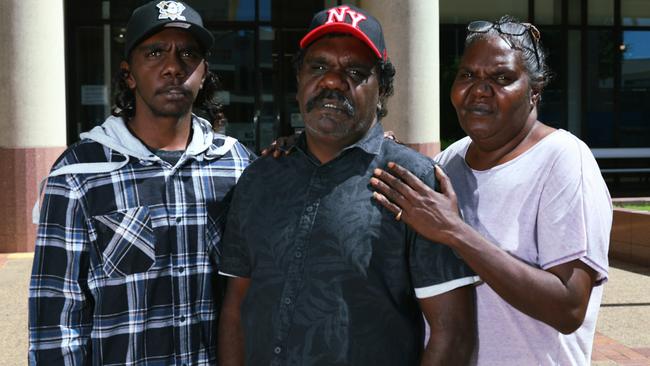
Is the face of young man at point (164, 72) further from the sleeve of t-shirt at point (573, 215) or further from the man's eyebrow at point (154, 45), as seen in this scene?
the sleeve of t-shirt at point (573, 215)

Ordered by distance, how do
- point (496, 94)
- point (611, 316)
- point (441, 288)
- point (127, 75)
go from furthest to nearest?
point (611, 316) < point (127, 75) < point (496, 94) < point (441, 288)

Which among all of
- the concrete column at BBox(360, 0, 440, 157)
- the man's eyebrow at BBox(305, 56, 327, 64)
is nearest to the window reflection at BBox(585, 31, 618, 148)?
the concrete column at BBox(360, 0, 440, 157)

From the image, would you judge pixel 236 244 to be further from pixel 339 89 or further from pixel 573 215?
pixel 573 215

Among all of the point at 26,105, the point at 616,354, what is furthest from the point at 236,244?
the point at 26,105

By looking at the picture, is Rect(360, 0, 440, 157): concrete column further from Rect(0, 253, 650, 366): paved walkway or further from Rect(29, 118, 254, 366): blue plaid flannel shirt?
Rect(29, 118, 254, 366): blue plaid flannel shirt

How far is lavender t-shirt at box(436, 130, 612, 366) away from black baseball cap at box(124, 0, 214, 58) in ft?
3.89

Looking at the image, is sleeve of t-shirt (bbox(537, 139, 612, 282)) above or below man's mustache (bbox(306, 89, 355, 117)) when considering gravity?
below

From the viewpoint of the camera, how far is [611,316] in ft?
23.5

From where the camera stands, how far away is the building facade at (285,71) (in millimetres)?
10078

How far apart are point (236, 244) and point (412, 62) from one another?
853cm

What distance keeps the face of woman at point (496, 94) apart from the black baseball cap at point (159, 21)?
3.34ft

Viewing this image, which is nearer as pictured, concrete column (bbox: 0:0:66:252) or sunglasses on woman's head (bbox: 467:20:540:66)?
sunglasses on woman's head (bbox: 467:20:540:66)

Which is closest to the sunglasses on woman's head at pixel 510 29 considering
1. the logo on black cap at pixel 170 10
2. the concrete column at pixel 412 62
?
the logo on black cap at pixel 170 10

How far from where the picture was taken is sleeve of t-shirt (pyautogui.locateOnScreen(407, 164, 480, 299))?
2176 mm
